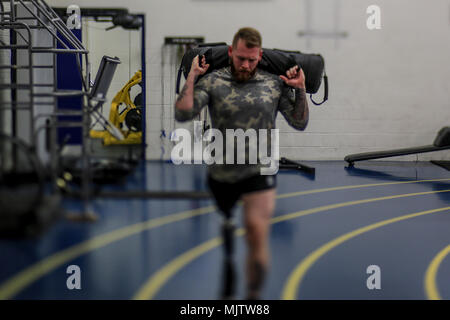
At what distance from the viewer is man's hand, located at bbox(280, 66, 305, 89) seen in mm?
717

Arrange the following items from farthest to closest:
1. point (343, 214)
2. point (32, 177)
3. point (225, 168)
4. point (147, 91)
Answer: point (343, 214)
point (147, 91)
point (225, 168)
point (32, 177)

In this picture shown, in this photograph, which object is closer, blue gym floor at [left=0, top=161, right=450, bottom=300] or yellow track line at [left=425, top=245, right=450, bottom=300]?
blue gym floor at [left=0, top=161, right=450, bottom=300]

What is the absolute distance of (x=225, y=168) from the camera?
654mm

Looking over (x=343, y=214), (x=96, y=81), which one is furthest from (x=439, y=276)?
(x=96, y=81)

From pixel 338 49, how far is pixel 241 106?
0.59 meters

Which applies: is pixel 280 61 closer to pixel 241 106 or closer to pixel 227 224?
pixel 241 106

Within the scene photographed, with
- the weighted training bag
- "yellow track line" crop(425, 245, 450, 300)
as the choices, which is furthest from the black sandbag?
"yellow track line" crop(425, 245, 450, 300)

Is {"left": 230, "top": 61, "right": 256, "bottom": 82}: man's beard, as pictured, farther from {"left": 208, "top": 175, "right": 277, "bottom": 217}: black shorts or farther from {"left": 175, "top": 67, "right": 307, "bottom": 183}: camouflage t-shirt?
{"left": 208, "top": 175, "right": 277, "bottom": 217}: black shorts

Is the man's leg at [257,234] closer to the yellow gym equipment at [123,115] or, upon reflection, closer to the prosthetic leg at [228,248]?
the prosthetic leg at [228,248]

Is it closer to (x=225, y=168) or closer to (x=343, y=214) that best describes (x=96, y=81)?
(x=225, y=168)

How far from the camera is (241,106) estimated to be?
2.25ft

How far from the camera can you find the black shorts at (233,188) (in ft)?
2.20

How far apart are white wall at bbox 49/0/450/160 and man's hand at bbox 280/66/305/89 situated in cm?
6
